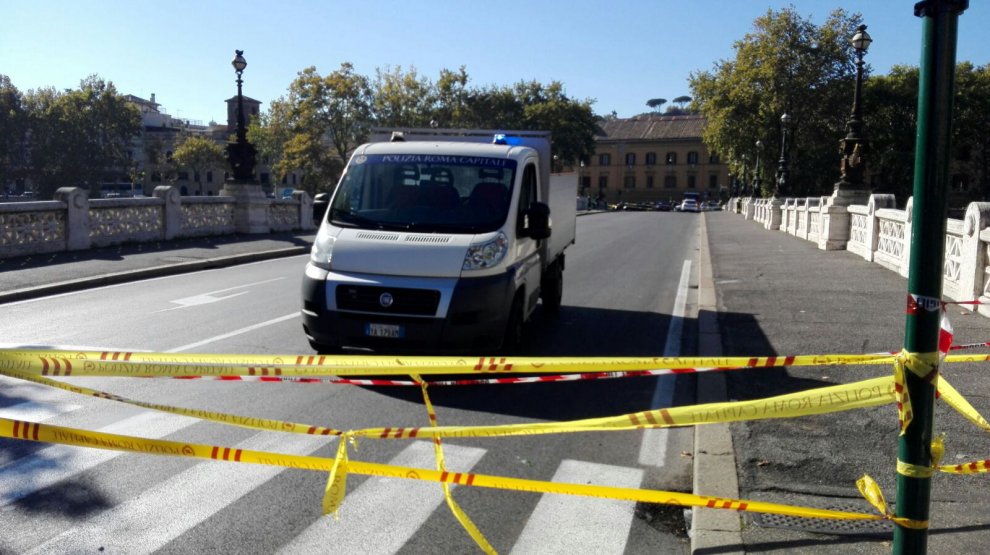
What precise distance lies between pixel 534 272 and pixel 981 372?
14.5ft

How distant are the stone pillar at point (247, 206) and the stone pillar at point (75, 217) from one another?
6965 mm

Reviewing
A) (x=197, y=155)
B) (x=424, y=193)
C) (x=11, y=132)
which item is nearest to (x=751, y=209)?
(x=424, y=193)

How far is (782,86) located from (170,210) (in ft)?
169

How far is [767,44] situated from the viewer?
6253 cm

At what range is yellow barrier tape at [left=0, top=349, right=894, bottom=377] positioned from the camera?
355 cm

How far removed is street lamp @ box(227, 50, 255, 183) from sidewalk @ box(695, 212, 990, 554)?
18949 millimetres

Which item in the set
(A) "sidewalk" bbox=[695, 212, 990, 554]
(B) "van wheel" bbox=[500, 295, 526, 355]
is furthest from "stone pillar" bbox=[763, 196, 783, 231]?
(B) "van wheel" bbox=[500, 295, 526, 355]

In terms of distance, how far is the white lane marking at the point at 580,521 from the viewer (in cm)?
424

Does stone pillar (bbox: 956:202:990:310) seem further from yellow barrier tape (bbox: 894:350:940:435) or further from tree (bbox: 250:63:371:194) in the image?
tree (bbox: 250:63:371:194)

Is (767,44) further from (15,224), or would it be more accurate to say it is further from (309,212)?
(15,224)

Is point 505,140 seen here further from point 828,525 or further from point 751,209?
point 751,209

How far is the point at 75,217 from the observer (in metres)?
18.7

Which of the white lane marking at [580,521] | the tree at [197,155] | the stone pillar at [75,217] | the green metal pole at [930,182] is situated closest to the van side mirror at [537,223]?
the white lane marking at [580,521]

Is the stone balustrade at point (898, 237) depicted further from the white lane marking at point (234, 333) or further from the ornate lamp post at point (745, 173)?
the ornate lamp post at point (745, 173)
